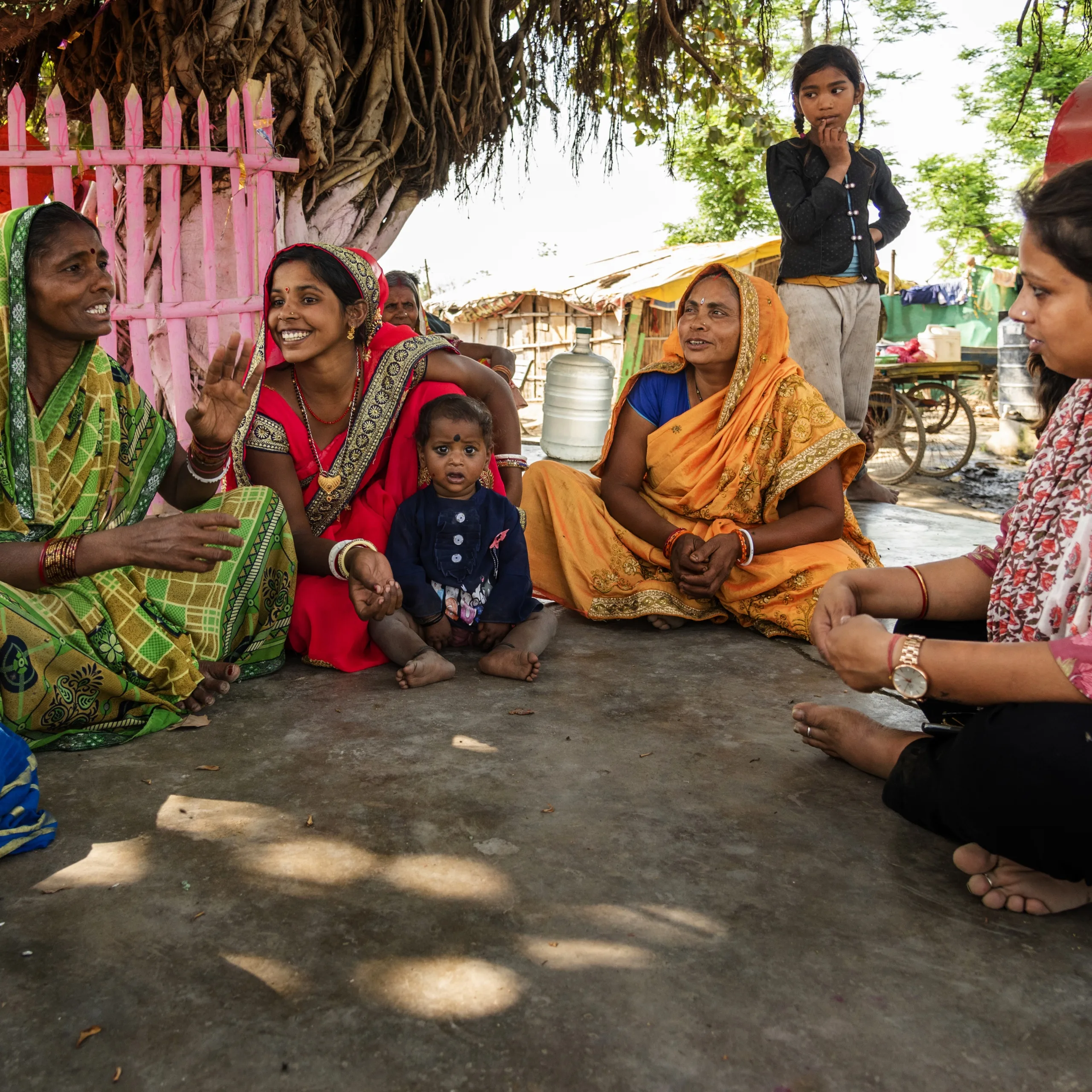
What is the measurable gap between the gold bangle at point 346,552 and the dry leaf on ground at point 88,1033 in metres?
1.71

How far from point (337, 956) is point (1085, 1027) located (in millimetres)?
1216

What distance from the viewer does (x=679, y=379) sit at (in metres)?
4.04

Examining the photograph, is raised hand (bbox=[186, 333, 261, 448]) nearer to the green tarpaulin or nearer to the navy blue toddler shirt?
the navy blue toddler shirt

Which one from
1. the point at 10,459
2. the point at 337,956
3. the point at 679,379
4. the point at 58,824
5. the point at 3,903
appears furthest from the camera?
the point at 679,379

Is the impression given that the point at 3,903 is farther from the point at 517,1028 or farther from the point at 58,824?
the point at 517,1028

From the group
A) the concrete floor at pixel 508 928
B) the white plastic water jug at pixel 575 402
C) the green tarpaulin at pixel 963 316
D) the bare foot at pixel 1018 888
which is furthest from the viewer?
the green tarpaulin at pixel 963 316

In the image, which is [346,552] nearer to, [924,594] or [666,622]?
[666,622]

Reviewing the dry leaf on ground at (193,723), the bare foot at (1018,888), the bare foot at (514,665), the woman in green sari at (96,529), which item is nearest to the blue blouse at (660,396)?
the bare foot at (514,665)

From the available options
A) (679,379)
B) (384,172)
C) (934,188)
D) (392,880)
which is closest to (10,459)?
(392,880)

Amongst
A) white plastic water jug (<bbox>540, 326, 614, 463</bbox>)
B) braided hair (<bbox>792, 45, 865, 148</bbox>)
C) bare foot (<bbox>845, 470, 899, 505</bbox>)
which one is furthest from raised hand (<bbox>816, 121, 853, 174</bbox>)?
white plastic water jug (<bbox>540, 326, 614, 463</bbox>)

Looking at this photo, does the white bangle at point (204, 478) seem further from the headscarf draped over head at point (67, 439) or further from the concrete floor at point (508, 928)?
the concrete floor at point (508, 928)

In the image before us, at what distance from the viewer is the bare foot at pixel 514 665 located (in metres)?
3.15

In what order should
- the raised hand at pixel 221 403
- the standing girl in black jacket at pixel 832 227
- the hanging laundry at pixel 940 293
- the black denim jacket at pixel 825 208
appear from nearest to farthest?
the raised hand at pixel 221 403 → the standing girl in black jacket at pixel 832 227 → the black denim jacket at pixel 825 208 → the hanging laundry at pixel 940 293

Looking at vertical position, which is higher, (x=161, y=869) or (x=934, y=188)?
(x=934, y=188)
